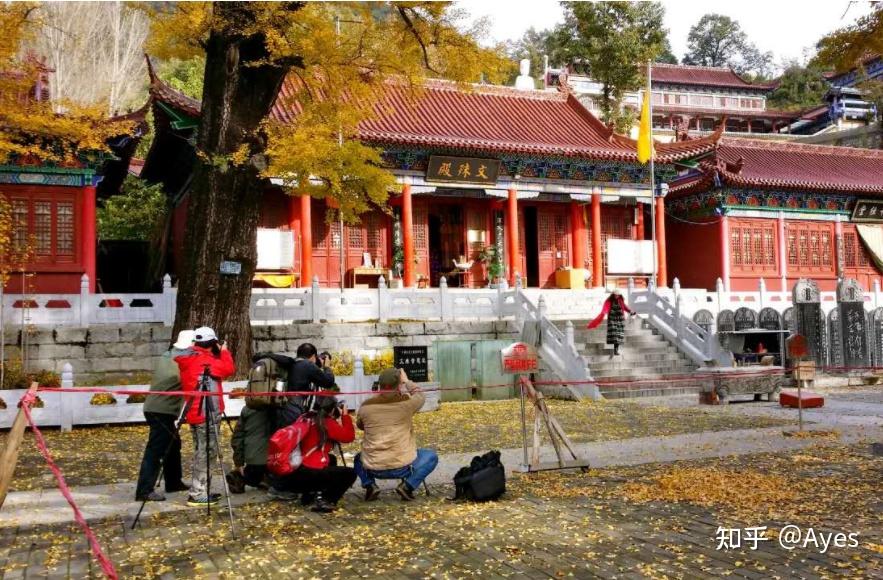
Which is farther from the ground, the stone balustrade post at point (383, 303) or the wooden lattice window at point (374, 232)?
the wooden lattice window at point (374, 232)

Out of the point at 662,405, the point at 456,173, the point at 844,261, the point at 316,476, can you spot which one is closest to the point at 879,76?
the point at 844,261

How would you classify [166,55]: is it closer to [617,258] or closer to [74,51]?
[617,258]

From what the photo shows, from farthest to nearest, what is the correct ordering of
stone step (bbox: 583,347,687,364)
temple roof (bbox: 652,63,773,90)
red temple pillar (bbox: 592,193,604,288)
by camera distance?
temple roof (bbox: 652,63,773,90), red temple pillar (bbox: 592,193,604,288), stone step (bbox: 583,347,687,364)

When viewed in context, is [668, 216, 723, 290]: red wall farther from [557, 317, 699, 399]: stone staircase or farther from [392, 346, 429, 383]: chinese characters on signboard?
[392, 346, 429, 383]: chinese characters on signboard

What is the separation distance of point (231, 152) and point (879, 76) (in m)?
47.9

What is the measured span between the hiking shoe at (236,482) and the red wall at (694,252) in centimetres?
2072

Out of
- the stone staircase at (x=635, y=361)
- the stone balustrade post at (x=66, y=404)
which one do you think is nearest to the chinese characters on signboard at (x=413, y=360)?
the stone staircase at (x=635, y=361)

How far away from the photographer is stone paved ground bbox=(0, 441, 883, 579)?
4.77m

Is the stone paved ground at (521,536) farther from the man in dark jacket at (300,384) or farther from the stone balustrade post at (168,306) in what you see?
the stone balustrade post at (168,306)

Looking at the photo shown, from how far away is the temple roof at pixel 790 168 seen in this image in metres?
24.9

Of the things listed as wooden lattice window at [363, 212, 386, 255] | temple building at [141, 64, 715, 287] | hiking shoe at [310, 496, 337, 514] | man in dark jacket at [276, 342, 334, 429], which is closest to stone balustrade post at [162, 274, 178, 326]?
temple building at [141, 64, 715, 287]

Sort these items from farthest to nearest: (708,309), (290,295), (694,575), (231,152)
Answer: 1. (708,309)
2. (290,295)
3. (231,152)
4. (694,575)

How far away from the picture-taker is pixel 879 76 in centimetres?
4738

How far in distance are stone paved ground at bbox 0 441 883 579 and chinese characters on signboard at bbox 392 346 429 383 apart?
20.2 feet
